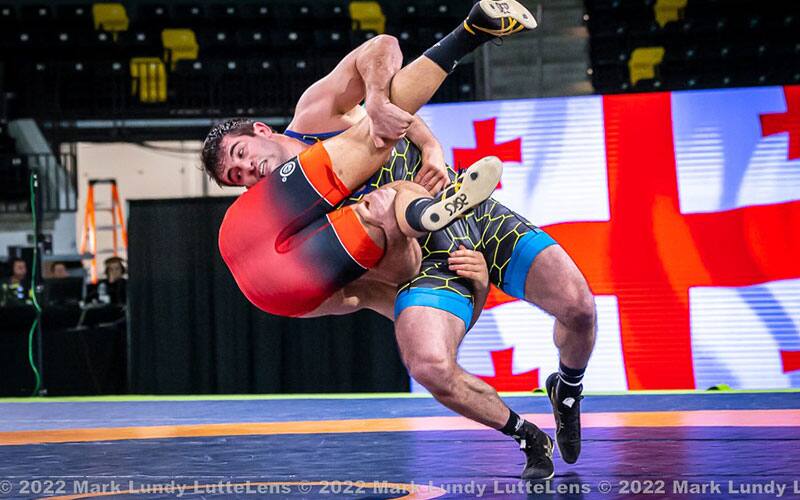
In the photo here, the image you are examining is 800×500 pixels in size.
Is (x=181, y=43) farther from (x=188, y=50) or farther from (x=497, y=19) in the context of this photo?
(x=497, y=19)

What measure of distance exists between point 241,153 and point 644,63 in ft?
25.4

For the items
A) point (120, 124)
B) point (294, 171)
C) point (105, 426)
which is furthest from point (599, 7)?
point (294, 171)

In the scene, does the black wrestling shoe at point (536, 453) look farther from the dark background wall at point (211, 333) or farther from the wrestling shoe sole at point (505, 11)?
the dark background wall at point (211, 333)

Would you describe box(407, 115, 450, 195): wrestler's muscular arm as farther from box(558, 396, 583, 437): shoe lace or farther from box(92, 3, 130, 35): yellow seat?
box(92, 3, 130, 35): yellow seat

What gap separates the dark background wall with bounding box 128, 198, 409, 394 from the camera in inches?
222

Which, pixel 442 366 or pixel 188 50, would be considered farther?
pixel 188 50

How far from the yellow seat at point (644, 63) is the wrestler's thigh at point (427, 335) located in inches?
304

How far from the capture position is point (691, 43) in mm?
10070

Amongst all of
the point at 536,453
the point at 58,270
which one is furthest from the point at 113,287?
the point at 536,453

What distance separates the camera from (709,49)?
997cm

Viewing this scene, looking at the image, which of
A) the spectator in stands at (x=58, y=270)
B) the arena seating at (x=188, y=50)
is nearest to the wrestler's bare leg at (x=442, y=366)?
the spectator in stands at (x=58, y=270)

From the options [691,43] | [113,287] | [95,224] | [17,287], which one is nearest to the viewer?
[17,287]

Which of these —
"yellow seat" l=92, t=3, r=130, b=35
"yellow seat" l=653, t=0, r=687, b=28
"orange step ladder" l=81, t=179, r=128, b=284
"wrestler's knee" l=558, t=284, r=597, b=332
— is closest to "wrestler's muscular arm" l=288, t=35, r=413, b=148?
"wrestler's knee" l=558, t=284, r=597, b=332

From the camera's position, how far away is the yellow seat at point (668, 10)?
33.7 feet
